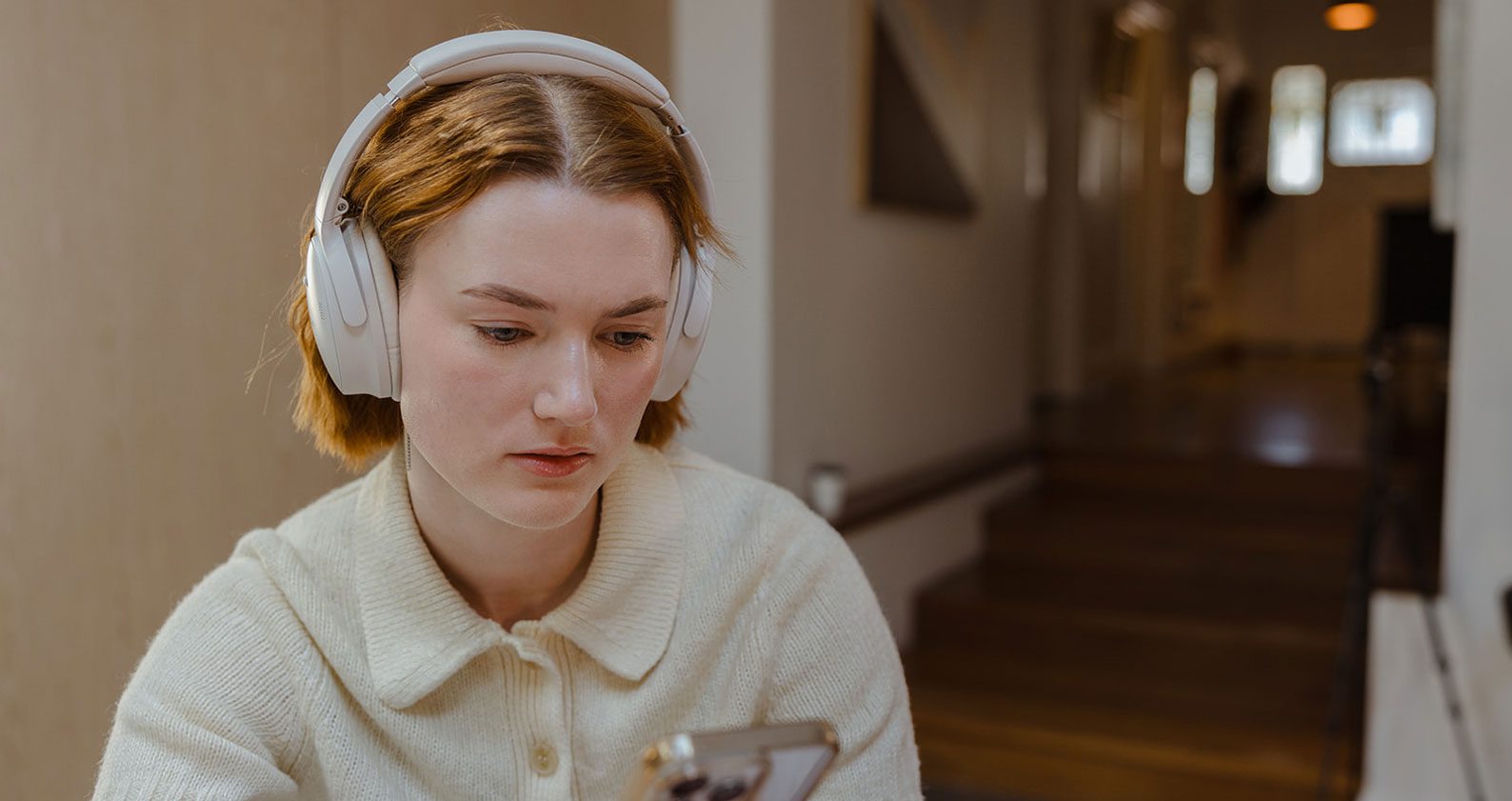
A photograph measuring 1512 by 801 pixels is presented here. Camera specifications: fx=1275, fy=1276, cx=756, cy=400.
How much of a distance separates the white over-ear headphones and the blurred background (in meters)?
1.11

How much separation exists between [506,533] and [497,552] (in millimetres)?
21

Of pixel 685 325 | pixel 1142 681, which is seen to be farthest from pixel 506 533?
pixel 1142 681

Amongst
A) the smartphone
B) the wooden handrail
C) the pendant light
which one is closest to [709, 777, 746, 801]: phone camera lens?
the smartphone

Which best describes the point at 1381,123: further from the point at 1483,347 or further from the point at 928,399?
the point at 1483,347

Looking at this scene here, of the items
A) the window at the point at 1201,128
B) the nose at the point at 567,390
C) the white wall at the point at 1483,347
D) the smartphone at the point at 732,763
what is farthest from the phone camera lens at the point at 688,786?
the window at the point at 1201,128

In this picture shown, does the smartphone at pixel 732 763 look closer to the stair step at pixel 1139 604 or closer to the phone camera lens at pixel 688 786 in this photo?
the phone camera lens at pixel 688 786

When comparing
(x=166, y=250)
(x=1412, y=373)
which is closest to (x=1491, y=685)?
(x=166, y=250)

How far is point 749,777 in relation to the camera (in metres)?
0.53

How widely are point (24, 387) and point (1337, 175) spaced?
11.1 meters

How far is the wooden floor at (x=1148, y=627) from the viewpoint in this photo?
132 inches

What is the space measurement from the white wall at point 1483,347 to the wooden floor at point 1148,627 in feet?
1.88

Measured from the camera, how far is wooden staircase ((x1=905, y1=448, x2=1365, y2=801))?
3.35 m

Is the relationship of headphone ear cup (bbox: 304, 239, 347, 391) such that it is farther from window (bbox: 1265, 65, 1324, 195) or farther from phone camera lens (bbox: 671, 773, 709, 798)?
window (bbox: 1265, 65, 1324, 195)

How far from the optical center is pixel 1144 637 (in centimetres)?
394
